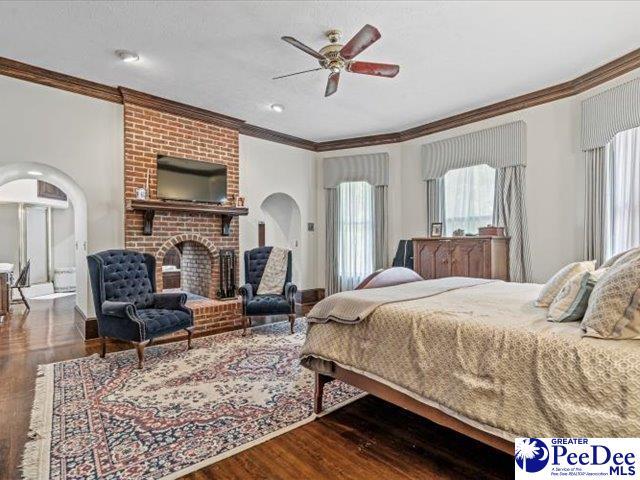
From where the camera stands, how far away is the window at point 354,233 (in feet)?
21.2

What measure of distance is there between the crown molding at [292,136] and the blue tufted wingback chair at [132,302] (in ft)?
6.65

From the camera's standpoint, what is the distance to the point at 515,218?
4742mm

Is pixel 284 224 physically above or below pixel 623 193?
below

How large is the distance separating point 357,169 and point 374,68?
127 inches

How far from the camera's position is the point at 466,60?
3.71 metres

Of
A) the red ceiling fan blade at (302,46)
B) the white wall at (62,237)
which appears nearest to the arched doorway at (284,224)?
the red ceiling fan blade at (302,46)

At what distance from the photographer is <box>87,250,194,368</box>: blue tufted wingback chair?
11.0ft

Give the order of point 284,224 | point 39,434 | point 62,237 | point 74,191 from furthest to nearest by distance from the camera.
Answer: point 62,237, point 284,224, point 74,191, point 39,434

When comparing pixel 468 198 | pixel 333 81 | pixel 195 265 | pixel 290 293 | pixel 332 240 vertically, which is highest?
pixel 333 81

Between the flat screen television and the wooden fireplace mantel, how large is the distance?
0.14 m

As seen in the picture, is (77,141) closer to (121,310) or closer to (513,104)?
(121,310)

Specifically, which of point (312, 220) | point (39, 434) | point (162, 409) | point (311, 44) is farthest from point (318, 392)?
point (312, 220)

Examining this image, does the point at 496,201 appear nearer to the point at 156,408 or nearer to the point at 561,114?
the point at 561,114

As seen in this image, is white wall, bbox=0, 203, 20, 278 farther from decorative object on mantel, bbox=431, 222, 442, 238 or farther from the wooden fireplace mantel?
decorative object on mantel, bbox=431, 222, 442, 238
